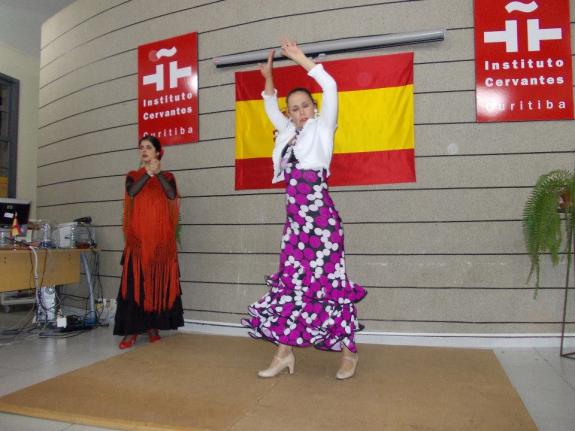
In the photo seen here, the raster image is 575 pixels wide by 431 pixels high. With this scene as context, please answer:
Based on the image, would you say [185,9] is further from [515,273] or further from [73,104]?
[515,273]

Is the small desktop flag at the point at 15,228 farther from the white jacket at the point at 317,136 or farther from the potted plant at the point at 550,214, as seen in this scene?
the potted plant at the point at 550,214

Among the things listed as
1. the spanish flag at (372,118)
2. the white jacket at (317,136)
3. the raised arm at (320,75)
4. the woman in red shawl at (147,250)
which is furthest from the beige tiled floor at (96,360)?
the raised arm at (320,75)

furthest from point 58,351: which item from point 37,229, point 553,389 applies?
point 553,389

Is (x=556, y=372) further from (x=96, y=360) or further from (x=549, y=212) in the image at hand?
(x=96, y=360)

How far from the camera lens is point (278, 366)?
2176mm

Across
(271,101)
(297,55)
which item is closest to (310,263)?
(271,101)

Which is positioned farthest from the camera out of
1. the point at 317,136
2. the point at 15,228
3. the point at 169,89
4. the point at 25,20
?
the point at 25,20

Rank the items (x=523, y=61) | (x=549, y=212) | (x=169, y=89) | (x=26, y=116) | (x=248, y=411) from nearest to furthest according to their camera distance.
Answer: (x=248, y=411) → (x=549, y=212) → (x=523, y=61) → (x=169, y=89) → (x=26, y=116)

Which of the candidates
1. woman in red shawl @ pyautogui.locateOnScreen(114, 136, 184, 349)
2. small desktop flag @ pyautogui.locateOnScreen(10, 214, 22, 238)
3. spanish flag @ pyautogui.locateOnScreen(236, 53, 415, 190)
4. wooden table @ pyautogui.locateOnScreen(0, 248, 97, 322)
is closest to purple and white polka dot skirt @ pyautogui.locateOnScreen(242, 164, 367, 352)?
spanish flag @ pyautogui.locateOnScreen(236, 53, 415, 190)

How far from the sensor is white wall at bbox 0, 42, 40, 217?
5730 mm

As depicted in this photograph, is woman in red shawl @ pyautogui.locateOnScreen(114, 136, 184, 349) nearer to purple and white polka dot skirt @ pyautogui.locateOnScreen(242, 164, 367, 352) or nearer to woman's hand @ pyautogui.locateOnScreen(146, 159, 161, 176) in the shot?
woman's hand @ pyautogui.locateOnScreen(146, 159, 161, 176)

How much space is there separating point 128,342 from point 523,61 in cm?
310

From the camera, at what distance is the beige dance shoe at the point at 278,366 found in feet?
7.07

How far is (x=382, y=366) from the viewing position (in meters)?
2.36
